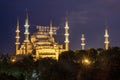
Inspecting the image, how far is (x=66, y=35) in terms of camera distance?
150625 mm

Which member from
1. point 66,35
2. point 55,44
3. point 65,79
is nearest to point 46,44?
point 55,44

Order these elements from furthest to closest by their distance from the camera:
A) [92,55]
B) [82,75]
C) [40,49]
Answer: [40,49] → [92,55] → [82,75]

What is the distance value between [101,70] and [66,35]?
110027mm

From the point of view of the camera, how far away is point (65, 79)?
156ft

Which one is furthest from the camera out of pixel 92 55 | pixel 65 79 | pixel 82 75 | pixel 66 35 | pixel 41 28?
pixel 41 28

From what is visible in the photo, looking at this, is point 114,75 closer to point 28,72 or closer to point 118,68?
point 118,68

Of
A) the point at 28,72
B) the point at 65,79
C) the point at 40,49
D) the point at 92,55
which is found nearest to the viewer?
the point at 65,79

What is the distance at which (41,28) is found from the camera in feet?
575

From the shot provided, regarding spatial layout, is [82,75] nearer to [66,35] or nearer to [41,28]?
[66,35]

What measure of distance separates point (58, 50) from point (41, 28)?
617 inches

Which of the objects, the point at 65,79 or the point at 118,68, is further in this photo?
the point at 65,79

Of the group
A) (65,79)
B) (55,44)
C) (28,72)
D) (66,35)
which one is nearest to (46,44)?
(55,44)

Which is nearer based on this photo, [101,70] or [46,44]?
[101,70]

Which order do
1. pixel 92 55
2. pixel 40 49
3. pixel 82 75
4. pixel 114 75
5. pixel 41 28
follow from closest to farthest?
pixel 114 75 → pixel 82 75 → pixel 92 55 → pixel 40 49 → pixel 41 28
